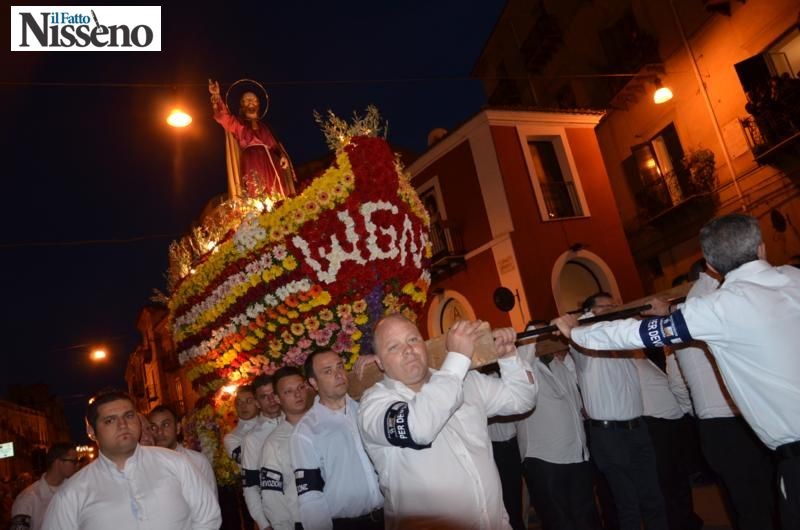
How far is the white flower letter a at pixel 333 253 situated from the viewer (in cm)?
425

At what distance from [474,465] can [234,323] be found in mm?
2617

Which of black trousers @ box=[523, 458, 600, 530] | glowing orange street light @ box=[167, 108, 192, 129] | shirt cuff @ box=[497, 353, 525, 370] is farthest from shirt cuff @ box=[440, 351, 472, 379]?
glowing orange street light @ box=[167, 108, 192, 129]

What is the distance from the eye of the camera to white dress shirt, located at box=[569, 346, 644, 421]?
5.12 metres

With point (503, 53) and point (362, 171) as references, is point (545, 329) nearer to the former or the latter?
point (362, 171)

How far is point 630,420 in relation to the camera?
5125 millimetres

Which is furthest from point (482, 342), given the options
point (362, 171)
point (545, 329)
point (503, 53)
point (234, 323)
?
point (503, 53)

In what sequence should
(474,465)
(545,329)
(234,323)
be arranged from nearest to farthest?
(474,465) < (545,329) < (234,323)

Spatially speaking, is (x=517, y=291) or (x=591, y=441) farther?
(x=517, y=291)

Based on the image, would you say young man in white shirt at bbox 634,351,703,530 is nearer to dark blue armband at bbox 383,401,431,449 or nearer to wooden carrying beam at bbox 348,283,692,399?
wooden carrying beam at bbox 348,283,692,399

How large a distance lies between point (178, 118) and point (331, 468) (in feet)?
19.4

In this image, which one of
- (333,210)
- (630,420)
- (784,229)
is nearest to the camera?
(333,210)

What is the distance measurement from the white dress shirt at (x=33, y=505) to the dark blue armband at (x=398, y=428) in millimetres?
5696

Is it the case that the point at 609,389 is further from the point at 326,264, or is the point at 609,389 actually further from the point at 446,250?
the point at 446,250

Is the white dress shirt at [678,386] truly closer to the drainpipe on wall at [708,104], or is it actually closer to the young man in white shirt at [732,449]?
the young man in white shirt at [732,449]
